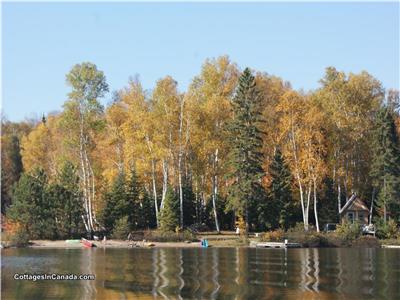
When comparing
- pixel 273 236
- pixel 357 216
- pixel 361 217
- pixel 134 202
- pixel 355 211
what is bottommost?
pixel 273 236

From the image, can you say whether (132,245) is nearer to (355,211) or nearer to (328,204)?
(328,204)

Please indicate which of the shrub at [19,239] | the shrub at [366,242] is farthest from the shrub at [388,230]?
the shrub at [19,239]

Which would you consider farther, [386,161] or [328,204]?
[328,204]

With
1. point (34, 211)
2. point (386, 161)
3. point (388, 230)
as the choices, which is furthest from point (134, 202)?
point (386, 161)

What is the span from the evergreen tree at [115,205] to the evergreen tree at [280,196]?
1478 cm

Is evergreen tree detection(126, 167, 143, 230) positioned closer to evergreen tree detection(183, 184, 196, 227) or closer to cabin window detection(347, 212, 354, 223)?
evergreen tree detection(183, 184, 196, 227)

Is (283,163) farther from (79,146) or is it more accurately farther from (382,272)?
(382,272)

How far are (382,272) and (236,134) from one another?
34.4 metres

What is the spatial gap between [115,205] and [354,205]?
26228mm

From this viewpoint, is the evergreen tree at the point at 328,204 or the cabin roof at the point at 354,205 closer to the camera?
the evergreen tree at the point at 328,204

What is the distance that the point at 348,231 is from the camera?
66250 mm

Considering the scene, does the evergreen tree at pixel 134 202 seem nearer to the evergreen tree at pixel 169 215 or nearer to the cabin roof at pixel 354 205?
the evergreen tree at pixel 169 215

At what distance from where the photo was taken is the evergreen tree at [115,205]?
235 ft

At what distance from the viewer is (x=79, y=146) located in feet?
244
